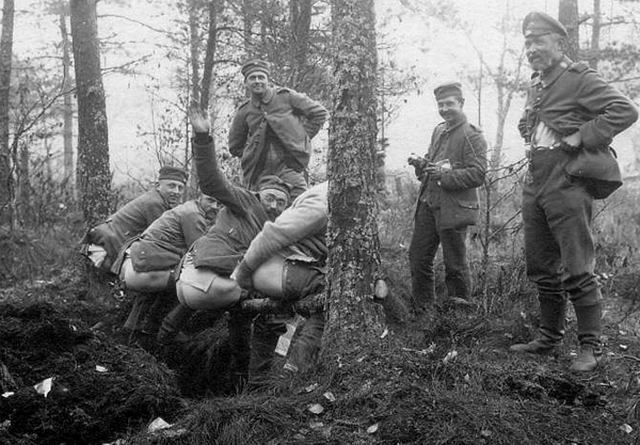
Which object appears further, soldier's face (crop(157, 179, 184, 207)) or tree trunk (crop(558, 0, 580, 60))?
tree trunk (crop(558, 0, 580, 60))

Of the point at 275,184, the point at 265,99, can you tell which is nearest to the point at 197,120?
the point at 275,184

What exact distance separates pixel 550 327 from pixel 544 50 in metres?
1.90

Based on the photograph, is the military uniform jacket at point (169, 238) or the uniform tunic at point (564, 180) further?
the military uniform jacket at point (169, 238)

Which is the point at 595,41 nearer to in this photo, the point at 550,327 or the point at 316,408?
the point at 550,327

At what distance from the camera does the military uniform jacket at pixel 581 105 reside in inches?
144

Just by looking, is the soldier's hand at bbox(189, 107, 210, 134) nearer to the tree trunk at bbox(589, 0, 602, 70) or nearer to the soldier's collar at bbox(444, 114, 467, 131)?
the soldier's collar at bbox(444, 114, 467, 131)

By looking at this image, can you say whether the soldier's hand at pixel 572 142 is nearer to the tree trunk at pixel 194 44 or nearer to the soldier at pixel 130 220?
the soldier at pixel 130 220

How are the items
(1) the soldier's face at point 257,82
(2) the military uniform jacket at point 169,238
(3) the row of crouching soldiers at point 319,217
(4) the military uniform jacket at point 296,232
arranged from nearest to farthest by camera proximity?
(3) the row of crouching soldiers at point 319,217 → (4) the military uniform jacket at point 296,232 → (2) the military uniform jacket at point 169,238 → (1) the soldier's face at point 257,82

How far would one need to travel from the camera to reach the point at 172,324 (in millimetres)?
5246

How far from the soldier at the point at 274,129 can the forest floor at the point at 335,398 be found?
2264 mm

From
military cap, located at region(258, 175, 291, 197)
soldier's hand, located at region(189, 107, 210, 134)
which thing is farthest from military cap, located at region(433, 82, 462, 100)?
soldier's hand, located at region(189, 107, 210, 134)

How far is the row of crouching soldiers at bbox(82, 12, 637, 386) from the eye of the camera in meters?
3.78

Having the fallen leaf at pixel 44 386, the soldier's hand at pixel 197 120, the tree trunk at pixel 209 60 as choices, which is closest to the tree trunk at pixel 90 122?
Answer: the tree trunk at pixel 209 60

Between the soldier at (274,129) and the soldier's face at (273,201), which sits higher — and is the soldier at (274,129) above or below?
above
